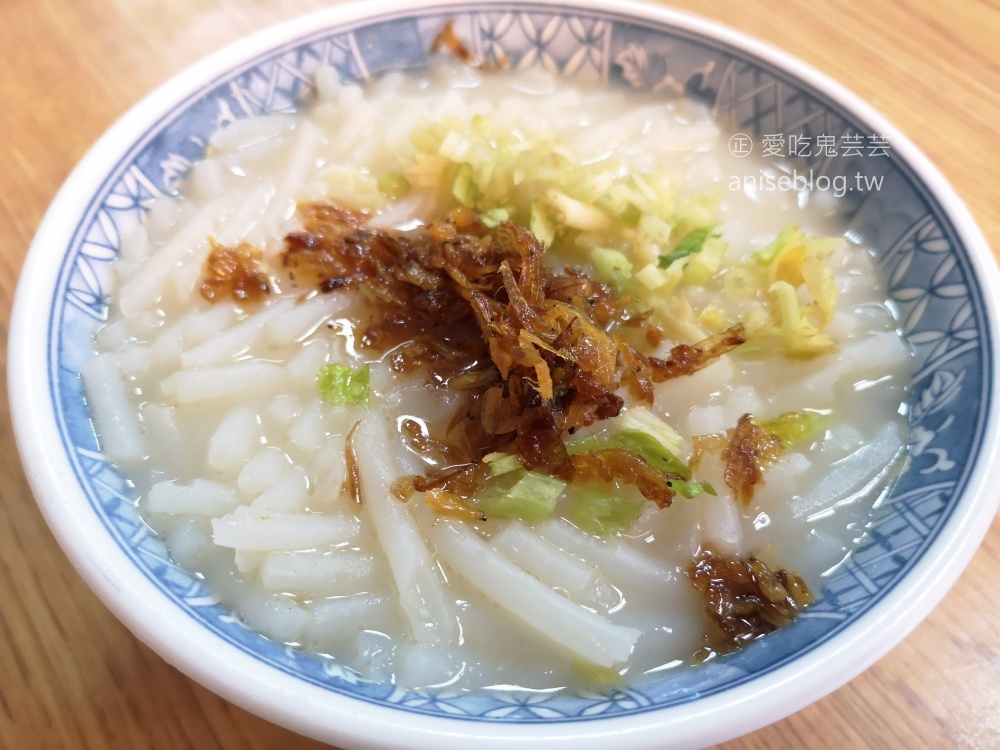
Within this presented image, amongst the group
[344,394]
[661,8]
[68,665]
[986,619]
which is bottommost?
[986,619]

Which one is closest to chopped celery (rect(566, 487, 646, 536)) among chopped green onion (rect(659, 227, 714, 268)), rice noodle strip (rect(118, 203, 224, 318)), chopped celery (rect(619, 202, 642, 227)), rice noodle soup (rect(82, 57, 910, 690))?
rice noodle soup (rect(82, 57, 910, 690))

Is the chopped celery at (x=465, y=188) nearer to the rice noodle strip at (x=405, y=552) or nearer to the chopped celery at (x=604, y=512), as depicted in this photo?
the rice noodle strip at (x=405, y=552)

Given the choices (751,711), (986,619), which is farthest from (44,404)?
(986,619)

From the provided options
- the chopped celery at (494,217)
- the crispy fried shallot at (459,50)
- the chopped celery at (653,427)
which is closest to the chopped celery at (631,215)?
the chopped celery at (494,217)

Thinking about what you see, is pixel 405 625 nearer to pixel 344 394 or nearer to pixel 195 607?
pixel 195 607

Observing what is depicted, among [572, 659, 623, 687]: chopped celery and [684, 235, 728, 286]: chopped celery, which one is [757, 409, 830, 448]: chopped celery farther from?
[572, 659, 623, 687]: chopped celery
